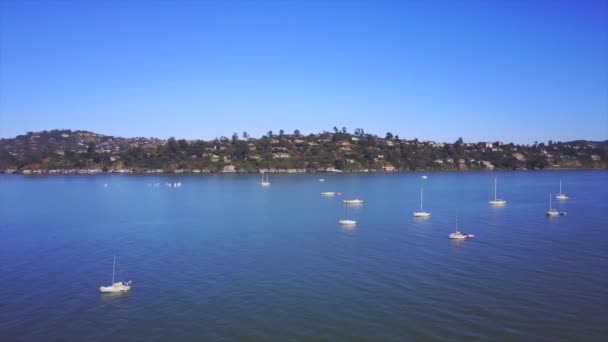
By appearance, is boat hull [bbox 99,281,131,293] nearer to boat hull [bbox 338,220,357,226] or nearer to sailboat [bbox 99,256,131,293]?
sailboat [bbox 99,256,131,293]

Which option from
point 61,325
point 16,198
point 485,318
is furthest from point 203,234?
point 16,198

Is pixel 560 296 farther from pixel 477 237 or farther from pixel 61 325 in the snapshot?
pixel 61 325

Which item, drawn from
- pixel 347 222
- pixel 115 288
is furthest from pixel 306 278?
pixel 347 222

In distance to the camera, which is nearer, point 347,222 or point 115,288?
point 115,288

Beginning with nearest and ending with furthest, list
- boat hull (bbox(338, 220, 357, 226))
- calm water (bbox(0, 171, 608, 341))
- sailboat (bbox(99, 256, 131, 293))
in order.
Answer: calm water (bbox(0, 171, 608, 341))
sailboat (bbox(99, 256, 131, 293))
boat hull (bbox(338, 220, 357, 226))

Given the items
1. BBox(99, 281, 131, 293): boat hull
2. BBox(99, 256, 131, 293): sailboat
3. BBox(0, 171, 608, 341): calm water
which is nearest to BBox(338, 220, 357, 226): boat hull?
BBox(0, 171, 608, 341): calm water

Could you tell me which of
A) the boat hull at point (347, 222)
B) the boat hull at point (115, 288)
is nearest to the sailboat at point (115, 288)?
the boat hull at point (115, 288)

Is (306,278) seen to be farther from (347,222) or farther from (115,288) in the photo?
(347,222)

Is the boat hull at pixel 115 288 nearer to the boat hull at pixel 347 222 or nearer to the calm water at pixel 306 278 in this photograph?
the calm water at pixel 306 278
